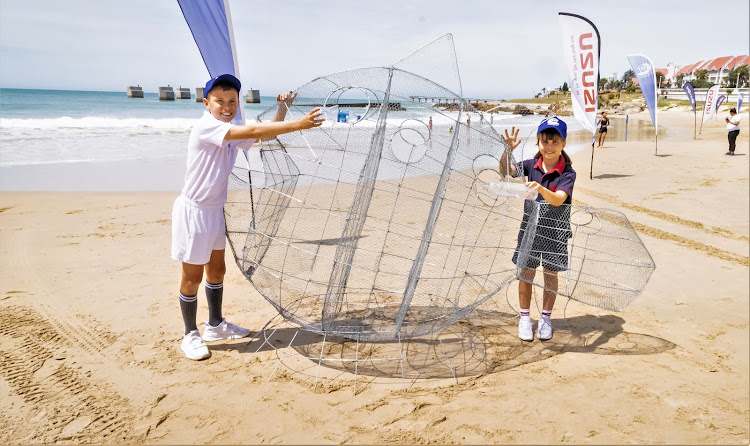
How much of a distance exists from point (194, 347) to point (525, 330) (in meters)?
2.48

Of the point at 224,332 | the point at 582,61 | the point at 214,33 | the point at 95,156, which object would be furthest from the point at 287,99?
the point at 95,156

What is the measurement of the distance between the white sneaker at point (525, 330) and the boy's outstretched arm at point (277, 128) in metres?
2.24

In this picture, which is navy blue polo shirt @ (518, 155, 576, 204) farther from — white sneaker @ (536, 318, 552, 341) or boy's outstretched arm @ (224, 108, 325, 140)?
boy's outstretched arm @ (224, 108, 325, 140)

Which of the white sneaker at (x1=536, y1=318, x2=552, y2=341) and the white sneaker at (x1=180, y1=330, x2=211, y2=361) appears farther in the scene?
the white sneaker at (x1=536, y1=318, x2=552, y2=341)

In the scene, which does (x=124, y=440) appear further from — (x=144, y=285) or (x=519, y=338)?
(x=519, y=338)

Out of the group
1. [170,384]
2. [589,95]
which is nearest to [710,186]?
[589,95]

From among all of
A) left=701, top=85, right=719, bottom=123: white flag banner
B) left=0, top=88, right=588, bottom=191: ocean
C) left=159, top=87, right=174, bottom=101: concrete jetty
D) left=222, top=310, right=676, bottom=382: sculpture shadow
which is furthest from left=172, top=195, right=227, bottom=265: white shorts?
left=159, top=87, right=174, bottom=101: concrete jetty

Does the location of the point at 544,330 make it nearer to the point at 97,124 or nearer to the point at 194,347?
the point at 194,347

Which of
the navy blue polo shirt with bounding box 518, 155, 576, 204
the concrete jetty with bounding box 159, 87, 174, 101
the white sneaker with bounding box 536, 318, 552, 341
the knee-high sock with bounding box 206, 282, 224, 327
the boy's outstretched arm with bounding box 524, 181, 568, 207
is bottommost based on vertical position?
the white sneaker with bounding box 536, 318, 552, 341

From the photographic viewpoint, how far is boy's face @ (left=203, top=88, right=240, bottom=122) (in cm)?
326

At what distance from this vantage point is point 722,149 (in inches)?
647

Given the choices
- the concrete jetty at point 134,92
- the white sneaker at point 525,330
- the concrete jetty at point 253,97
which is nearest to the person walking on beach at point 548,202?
the white sneaker at point 525,330

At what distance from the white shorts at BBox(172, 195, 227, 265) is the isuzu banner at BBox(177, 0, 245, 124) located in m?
1.09

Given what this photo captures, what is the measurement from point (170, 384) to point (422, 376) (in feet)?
5.42
